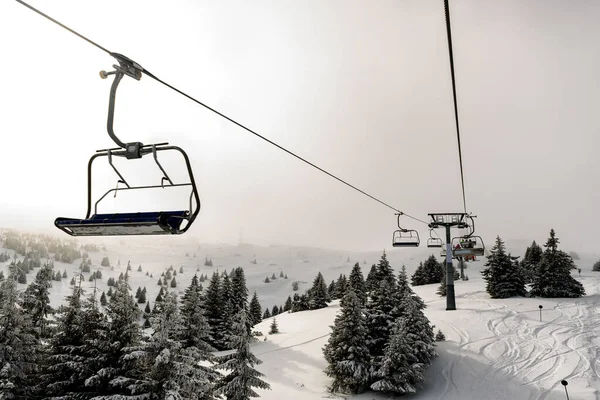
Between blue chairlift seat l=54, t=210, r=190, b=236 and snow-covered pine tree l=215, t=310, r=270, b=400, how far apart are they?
54.8 ft

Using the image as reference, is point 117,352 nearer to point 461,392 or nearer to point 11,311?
point 11,311

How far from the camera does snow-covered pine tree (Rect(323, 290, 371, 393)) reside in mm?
29141

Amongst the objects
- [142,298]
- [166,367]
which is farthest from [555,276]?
[142,298]

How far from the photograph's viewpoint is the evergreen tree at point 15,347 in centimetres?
1878

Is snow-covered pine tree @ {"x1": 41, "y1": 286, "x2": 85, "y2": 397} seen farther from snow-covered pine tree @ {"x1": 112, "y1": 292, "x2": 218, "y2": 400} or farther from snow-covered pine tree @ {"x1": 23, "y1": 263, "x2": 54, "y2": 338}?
snow-covered pine tree @ {"x1": 112, "y1": 292, "x2": 218, "y2": 400}

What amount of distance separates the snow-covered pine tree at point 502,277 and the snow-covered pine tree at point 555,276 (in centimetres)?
243

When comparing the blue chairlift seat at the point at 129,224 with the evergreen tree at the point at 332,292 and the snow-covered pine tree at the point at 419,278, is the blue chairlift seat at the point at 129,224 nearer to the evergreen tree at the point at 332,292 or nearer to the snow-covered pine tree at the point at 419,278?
the evergreen tree at the point at 332,292

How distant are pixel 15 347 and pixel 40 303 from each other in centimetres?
571

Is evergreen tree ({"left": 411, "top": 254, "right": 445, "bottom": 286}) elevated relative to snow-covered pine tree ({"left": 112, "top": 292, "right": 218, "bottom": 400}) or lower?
elevated

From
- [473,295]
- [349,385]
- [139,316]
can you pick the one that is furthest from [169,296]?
[473,295]

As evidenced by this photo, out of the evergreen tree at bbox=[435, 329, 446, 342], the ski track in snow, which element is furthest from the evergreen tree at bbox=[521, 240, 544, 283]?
the evergreen tree at bbox=[435, 329, 446, 342]

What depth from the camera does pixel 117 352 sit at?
1942cm

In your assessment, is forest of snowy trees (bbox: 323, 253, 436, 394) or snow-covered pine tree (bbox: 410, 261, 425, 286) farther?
snow-covered pine tree (bbox: 410, 261, 425, 286)

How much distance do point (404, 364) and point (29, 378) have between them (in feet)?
79.0
